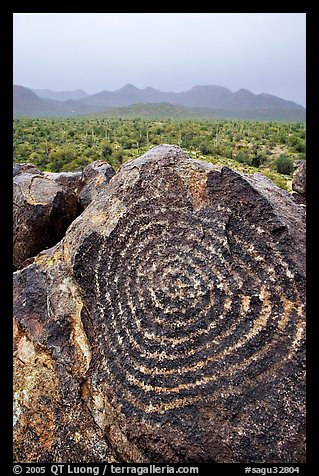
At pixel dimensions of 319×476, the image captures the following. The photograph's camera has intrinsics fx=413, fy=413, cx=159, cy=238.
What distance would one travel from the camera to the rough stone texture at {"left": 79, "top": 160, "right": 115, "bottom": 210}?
361 inches

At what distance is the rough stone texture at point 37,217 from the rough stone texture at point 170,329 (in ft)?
9.43

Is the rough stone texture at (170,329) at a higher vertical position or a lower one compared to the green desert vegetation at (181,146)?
lower

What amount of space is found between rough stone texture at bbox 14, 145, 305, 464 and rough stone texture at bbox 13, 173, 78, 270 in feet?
9.43

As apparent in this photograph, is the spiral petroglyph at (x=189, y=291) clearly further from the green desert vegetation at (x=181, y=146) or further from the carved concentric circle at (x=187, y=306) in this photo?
the green desert vegetation at (x=181, y=146)

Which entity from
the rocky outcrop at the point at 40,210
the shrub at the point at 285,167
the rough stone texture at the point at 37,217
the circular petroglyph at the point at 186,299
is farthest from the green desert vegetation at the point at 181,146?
the circular petroglyph at the point at 186,299

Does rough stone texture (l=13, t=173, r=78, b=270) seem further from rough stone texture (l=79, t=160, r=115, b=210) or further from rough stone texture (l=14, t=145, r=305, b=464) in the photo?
rough stone texture (l=14, t=145, r=305, b=464)

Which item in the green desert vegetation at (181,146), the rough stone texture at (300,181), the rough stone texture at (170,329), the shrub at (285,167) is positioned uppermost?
the green desert vegetation at (181,146)

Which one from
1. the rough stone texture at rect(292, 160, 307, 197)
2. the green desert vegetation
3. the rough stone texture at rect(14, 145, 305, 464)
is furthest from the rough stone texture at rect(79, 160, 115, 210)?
the green desert vegetation

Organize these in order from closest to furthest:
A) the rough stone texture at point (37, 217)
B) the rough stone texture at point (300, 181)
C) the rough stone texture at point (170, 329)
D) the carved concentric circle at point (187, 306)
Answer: the rough stone texture at point (170, 329) → the carved concentric circle at point (187, 306) → the rough stone texture at point (37, 217) → the rough stone texture at point (300, 181)

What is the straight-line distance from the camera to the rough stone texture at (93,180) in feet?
30.1

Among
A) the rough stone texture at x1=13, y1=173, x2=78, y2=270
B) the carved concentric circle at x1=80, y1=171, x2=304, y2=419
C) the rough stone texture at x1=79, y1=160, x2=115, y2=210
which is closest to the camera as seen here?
the carved concentric circle at x1=80, y1=171, x2=304, y2=419

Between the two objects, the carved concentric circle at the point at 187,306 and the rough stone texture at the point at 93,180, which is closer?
the carved concentric circle at the point at 187,306

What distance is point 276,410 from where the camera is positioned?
4.45 m
